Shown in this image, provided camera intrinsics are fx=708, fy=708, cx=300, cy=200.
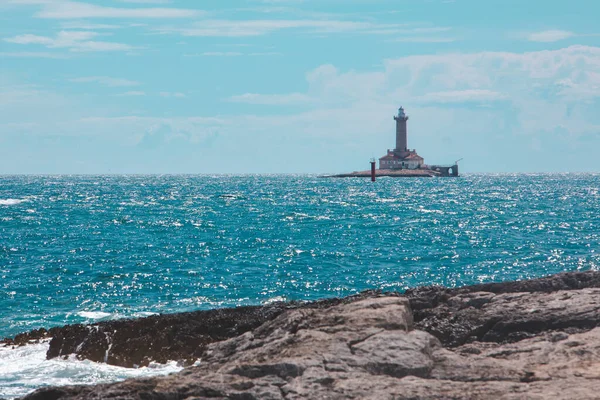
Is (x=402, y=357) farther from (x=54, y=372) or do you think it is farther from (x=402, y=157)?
(x=402, y=157)

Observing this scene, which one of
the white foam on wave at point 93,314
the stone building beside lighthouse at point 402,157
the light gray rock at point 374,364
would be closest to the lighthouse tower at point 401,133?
the stone building beside lighthouse at point 402,157

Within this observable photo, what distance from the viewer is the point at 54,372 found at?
14.9m

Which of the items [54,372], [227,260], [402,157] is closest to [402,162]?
[402,157]

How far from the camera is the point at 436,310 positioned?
13.9 m

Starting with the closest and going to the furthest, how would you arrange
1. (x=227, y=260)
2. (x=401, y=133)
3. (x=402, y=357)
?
(x=402, y=357) < (x=227, y=260) < (x=401, y=133)

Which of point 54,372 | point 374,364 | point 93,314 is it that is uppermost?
point 374,364

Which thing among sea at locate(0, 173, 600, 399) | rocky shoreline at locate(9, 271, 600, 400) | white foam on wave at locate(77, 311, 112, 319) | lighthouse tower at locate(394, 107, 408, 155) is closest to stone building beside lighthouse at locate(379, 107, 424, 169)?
lighthouse tower at locate(394, 107, 408, 155)

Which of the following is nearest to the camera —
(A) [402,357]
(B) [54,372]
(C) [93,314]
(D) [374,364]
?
(D) [374,364]

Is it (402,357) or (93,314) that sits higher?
(402,357)

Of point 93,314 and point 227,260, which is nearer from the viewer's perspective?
point 93,314

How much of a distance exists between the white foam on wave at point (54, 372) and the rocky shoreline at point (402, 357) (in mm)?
4888

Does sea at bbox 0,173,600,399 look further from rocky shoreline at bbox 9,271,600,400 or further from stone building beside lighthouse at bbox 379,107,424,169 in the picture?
stone building beside lighthouse at bbox 379,107,424,169

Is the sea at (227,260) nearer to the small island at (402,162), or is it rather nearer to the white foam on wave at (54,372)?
the white foam on wave at (54,372)

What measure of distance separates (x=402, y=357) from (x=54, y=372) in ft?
30.3
